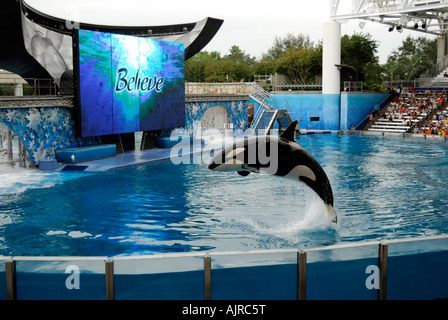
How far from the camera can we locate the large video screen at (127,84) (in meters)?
17.7

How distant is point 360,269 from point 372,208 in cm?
614

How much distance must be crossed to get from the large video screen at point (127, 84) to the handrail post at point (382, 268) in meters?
13.9

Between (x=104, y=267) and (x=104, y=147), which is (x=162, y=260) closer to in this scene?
(x=104, y=267)

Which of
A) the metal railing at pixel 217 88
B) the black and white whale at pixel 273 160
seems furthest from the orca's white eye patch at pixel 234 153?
the metal railing at pixel 217 88

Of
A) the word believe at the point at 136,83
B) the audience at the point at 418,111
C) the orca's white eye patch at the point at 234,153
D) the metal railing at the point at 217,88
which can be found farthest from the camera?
the metal railing at the point at 217,88

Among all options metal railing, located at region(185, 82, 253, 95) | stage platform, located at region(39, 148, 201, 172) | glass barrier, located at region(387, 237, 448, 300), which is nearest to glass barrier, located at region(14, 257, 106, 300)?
glass barrier, located at region(387, 237, 448, 300)

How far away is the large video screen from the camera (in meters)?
17.7

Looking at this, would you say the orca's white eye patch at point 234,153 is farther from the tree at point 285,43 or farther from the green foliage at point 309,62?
the tree at point 285,43

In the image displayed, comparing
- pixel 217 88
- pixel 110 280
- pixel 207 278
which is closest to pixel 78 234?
pixel 110 280

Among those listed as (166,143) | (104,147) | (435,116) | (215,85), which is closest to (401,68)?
(435,116)

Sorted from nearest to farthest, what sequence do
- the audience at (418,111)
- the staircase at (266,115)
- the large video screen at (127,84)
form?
the large video screen at (127,84) → the audience at (418,111) → the staircase at (266,115)

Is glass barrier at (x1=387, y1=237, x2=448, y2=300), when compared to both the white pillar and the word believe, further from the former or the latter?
the white pillar

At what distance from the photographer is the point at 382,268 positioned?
5.29 m
